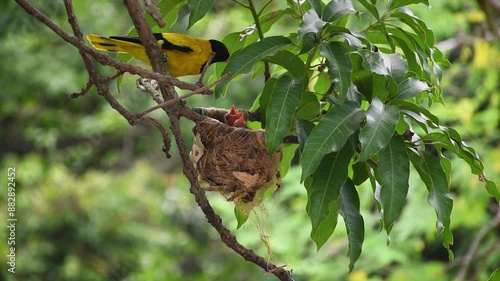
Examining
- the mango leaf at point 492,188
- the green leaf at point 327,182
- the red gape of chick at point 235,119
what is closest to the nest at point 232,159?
the red gape of chick at point 235,119

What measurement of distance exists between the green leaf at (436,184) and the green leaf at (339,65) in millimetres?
264

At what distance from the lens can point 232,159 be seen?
2.31 meters

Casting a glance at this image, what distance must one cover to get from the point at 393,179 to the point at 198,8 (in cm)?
69

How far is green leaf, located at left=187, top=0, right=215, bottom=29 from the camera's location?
6.71ft

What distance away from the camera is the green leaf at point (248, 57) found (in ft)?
6.61

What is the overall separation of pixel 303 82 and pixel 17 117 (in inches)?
263

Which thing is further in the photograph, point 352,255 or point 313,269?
point 313,269

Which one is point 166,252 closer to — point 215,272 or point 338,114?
point 215,272

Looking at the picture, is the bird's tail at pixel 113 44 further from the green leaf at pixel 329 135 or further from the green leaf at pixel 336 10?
the green leaf at pixel 329 135

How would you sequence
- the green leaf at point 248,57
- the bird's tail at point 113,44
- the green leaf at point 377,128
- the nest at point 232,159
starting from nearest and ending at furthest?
the green leaf at point 377,128
the green leaf at point 248,57
the nest at point 232,159
the bird's tail at point 113,44

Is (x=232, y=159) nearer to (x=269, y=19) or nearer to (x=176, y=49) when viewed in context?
(x=269, y=19)

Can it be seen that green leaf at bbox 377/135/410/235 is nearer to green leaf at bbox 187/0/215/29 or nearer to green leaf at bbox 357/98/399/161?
green leaf at bbox 357/98/399/161

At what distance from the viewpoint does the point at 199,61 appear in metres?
2.96

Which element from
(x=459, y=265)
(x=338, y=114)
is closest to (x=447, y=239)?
(x=338, y=114)
